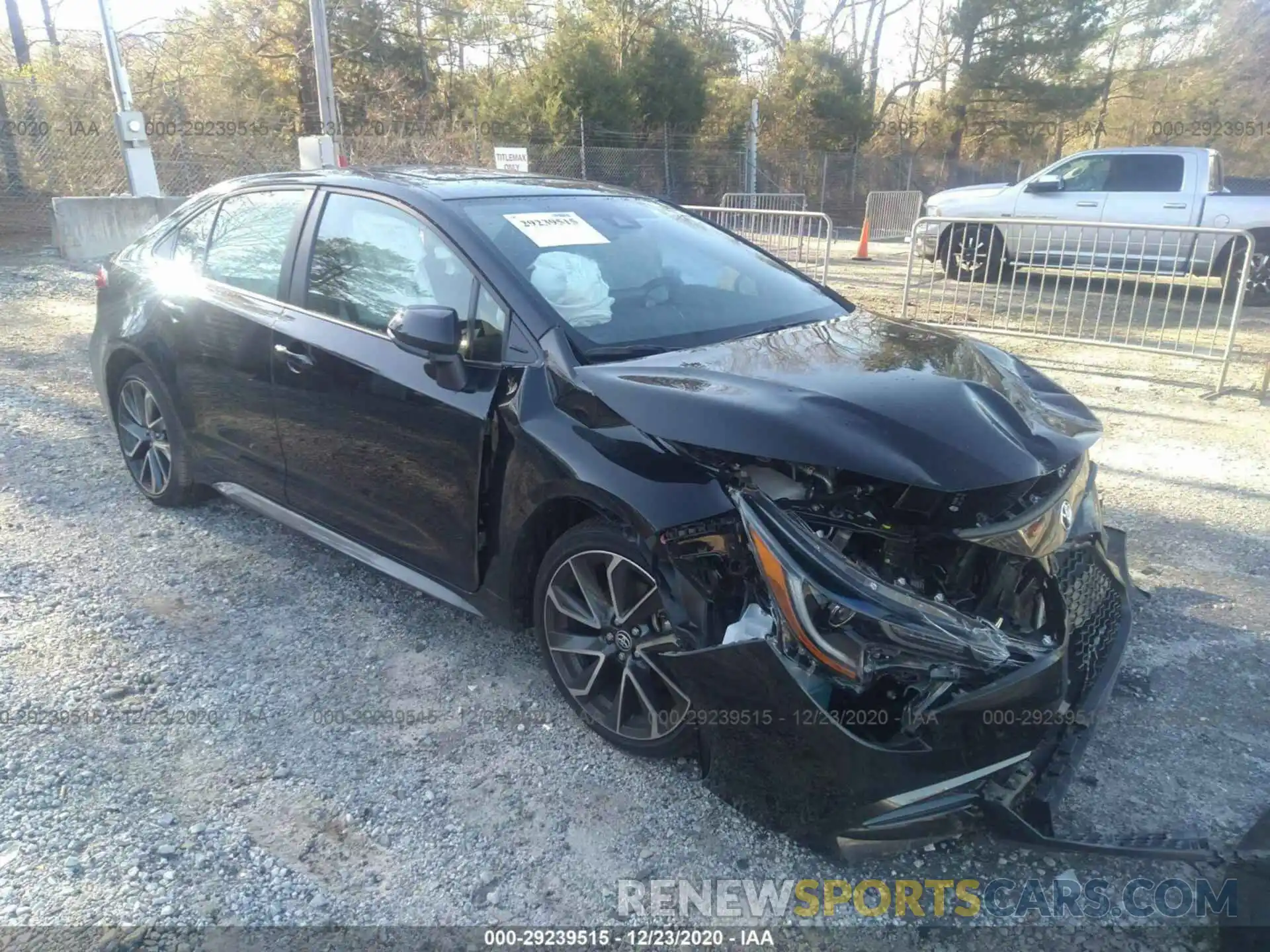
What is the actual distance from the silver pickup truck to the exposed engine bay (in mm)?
9462

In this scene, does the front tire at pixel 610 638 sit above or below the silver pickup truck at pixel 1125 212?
below

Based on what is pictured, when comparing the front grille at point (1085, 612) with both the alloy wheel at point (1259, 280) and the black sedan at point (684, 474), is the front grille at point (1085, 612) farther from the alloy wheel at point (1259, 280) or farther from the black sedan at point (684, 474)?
the alloy wheel at point (1259, 280)

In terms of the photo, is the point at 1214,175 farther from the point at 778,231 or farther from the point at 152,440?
the point at 152,440

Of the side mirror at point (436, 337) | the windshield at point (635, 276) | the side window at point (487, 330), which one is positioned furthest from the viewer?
the windshield at point (635, 276)

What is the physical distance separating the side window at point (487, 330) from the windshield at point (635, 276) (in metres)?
0.15

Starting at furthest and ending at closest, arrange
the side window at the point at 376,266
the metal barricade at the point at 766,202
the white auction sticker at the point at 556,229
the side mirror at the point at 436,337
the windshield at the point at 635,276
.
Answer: the metal barricade at the point at 766,202, the white auction sticker at the point at 556,229, the side window at the point at 376,266, the windshield at the point at 635,276, the side mirror at the point at 436,337

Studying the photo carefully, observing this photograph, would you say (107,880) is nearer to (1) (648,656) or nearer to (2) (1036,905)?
(1) (648,656)

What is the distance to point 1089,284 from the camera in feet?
30.8

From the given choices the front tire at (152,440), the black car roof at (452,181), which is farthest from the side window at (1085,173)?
the front tire at (152,440)

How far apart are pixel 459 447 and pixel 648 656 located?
97cm

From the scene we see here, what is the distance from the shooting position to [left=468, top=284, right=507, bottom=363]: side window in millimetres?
2930

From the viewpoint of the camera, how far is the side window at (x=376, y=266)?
3.14 m

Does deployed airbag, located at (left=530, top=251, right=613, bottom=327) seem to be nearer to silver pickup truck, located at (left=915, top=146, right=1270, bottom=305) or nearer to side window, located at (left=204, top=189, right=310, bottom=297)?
side window, located at (left=204, top=189, right=310, bottom=297)

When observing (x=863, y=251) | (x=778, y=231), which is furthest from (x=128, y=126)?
(x=863, y=251)
